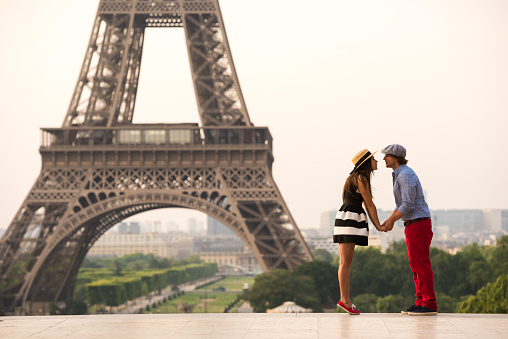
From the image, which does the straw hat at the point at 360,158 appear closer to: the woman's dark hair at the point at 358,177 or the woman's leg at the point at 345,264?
the woman's dark hair at the point at 358,177

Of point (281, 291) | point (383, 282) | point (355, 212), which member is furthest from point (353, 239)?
point (383, 282)

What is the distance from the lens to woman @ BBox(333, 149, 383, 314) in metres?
11.0

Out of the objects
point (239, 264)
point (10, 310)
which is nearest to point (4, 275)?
point (10, 310)

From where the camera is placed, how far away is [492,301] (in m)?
37.8

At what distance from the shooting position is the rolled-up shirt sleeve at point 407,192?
434 inches

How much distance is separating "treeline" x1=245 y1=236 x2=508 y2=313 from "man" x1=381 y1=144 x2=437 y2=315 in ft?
90.3

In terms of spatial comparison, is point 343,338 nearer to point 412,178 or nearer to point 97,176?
point 412,178

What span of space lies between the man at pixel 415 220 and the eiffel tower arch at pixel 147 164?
30.5 meters

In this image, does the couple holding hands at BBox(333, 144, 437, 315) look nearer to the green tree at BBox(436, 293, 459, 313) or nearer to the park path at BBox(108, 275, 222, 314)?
the green tree at BBox(436, 293, 459, 313)

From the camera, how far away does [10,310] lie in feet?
146

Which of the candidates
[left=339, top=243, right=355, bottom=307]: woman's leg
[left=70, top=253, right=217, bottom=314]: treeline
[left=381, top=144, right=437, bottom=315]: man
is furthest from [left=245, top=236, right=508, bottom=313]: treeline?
[left=339, top=243, right=355, bottom=307]: woman's leg

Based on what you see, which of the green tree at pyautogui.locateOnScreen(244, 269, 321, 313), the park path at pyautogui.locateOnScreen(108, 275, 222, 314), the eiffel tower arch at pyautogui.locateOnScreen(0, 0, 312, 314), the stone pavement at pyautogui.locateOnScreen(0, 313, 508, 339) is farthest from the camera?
the park path at pyautogui.locateOnScreen(108, 275, 222, 314)

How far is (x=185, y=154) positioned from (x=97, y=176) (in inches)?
203

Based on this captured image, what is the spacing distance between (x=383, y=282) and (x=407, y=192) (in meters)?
48.6
